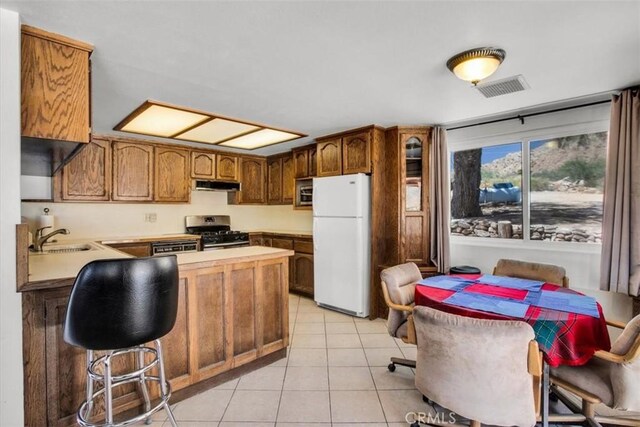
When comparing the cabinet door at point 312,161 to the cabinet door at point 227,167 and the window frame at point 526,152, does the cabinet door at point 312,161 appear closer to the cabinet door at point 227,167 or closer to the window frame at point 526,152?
the cabinet door at point 227,167

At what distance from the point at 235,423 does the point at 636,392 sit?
6.87ft

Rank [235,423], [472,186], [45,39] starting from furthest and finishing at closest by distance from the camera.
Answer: [472,186], [235,423], [45,39]

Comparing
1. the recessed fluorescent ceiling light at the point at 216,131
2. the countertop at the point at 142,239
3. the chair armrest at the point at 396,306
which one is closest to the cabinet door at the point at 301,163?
the recessed fluorescent ceiling light at the point at 216,131

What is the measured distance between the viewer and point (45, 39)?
170 cm

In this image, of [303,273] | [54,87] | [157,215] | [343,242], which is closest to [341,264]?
[343,242]

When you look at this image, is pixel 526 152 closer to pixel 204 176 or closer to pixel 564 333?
pixel 564 333

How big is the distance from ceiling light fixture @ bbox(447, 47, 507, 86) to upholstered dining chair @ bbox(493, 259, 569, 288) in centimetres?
161

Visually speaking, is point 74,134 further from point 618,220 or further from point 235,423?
point 618,220

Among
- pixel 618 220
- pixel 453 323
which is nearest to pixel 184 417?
pixel 453 323

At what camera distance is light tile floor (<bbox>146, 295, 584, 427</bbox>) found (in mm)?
1937

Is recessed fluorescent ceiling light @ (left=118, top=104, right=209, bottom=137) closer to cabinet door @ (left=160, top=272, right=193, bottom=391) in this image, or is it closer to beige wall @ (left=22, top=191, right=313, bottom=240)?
beige wall @ (left=22, top=191, right=313, bottom=240)

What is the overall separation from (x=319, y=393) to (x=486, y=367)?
129cm

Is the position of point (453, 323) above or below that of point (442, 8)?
below

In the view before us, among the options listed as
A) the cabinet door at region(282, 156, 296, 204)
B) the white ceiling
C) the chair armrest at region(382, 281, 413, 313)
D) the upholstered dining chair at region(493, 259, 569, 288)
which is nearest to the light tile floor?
the chair armrest at region(382, 281, 413, 313)
